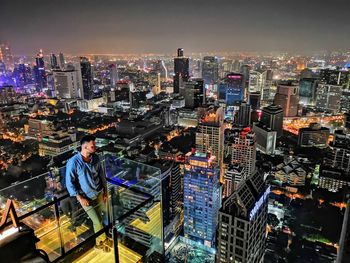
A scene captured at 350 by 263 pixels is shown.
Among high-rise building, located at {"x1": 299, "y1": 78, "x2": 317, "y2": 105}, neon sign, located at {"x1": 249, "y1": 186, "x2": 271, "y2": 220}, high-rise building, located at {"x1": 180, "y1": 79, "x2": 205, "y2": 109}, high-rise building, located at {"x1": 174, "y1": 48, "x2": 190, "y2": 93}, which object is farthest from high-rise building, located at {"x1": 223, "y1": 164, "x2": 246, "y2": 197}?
high-rise building, located at {"x1": 174, "y1": 48, "x2": 190, "y2": 93}

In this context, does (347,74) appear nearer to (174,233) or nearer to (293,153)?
(293,153)

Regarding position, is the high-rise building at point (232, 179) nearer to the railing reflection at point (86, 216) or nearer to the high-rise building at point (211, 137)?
the high-rise building at point (211, 137)

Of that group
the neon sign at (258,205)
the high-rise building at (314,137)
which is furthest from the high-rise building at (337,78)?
the neon sign at (258,205)

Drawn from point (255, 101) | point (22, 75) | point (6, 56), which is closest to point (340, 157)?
point (255, 101)

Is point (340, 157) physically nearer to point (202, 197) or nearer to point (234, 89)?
point (202, 197)

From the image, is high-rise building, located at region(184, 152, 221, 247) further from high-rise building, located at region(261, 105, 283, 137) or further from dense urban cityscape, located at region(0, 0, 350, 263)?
high-rise building, located at region(261, 105, 283, 137)

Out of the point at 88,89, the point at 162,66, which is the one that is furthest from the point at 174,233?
the point at 162,66
